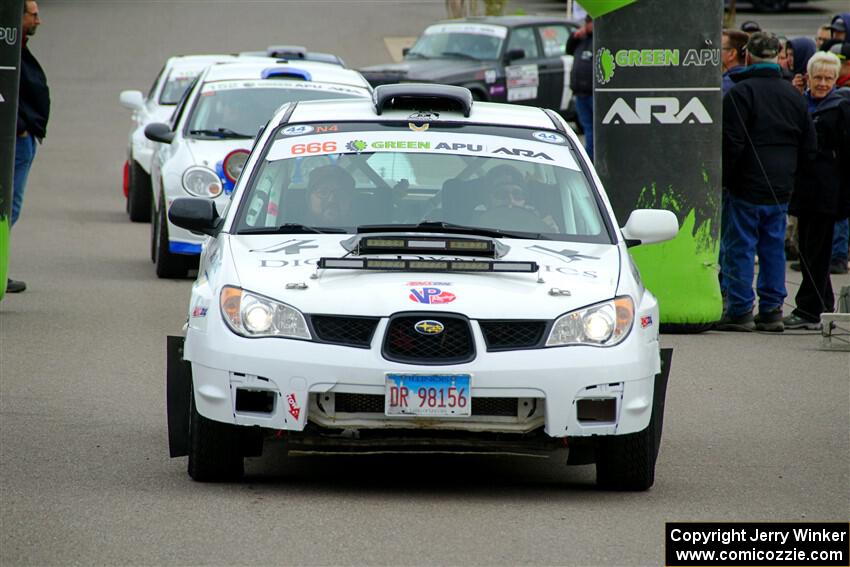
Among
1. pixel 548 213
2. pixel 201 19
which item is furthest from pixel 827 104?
pixel 201 19

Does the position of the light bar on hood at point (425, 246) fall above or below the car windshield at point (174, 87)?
above

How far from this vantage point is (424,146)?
8.27m

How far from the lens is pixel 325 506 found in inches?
277

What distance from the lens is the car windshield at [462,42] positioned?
88.5 ft

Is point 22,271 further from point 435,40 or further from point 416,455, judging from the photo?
point 435,40

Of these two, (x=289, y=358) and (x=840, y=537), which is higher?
(x=289, y=358)

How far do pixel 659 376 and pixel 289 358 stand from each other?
6.12 feet

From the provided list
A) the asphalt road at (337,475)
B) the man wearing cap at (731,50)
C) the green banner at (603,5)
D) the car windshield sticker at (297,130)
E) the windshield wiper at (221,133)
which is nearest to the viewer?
the asphalt road at (337,475)

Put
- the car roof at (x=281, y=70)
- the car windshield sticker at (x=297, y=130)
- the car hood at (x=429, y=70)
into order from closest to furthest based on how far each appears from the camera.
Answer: the car windshield sticker at (x=297, y=130), the car roof at (x=281, y=70), the car hood at (x=429, y=70)

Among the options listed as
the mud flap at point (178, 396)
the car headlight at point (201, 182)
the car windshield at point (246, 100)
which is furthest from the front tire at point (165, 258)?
the mud flap at point (178, 396)

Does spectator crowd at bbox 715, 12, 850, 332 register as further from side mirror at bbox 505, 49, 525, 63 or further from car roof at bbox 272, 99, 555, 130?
side mirror at bbox 505, 49, 525, 63

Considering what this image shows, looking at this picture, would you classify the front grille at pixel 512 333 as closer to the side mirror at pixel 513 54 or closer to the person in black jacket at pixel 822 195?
the person in black jacket at pixel 822 195

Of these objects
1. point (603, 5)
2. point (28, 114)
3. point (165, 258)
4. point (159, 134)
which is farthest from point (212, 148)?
point (603, 5)

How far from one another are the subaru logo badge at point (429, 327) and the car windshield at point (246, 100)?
8292 mm
